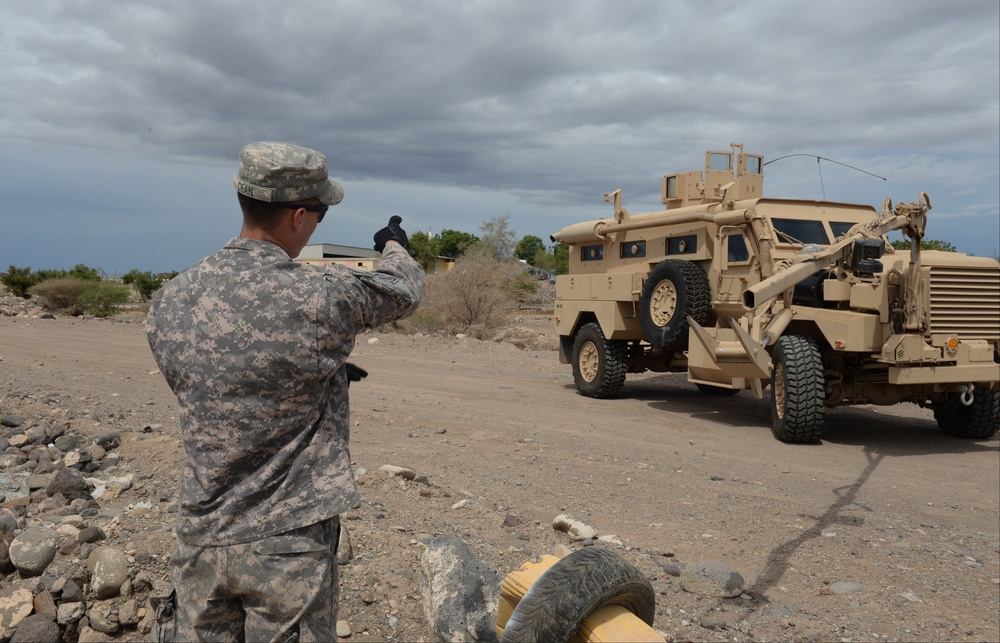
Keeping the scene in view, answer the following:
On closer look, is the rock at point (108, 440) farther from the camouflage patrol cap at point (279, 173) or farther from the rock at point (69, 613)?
the camouflage patrol cap at point (279, 173)

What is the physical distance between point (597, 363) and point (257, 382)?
9.31 m

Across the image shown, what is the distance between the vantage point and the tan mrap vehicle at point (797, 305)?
25.1 ft

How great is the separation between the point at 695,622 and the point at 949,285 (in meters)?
5.32

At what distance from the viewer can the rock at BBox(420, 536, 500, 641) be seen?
347 centimetres

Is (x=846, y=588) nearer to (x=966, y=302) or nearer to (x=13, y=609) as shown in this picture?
(x=13, y=609)

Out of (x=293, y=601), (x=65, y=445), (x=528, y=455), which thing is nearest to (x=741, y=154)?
(x=528, y=455)

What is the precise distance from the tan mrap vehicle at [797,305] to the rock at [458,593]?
368 cm

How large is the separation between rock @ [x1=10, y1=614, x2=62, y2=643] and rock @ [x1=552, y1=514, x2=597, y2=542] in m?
2.51

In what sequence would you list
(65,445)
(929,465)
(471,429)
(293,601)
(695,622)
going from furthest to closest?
(471,429)
(929,465)
(65,445)
(695,622)
(293,601)

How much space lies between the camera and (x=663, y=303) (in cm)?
988

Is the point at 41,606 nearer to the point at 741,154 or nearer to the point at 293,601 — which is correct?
the point at 293,601

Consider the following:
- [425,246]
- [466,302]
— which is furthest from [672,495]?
[425,246]

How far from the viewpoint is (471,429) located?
8125 millimetres

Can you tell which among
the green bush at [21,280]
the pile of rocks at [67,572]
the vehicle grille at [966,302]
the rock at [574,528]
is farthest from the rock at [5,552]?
the green bush at [21,280]
